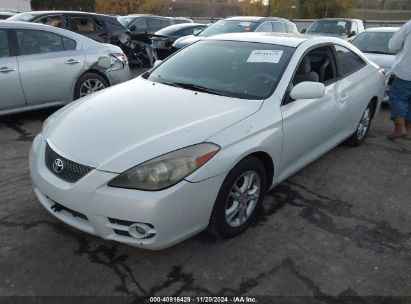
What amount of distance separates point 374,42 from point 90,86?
5802 mm

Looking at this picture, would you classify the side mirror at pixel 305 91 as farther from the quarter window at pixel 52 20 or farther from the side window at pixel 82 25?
the side window at pixel 82 25

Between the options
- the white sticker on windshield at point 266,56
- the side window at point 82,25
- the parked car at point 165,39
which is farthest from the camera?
the parked car at point 165,39

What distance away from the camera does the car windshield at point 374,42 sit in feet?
25.5

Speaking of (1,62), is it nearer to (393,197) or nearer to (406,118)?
(393,197)

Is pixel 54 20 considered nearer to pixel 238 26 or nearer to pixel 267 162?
pixel 238 26

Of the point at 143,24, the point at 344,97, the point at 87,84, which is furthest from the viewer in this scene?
the point at 143,24

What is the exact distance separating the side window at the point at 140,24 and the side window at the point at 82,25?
4.86m

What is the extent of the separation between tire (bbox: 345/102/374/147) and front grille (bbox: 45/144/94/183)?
368 centimetres

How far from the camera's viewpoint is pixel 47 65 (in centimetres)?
545

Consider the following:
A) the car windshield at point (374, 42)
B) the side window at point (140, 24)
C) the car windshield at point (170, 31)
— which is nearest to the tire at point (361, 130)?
the car windshield at point (374, 42)

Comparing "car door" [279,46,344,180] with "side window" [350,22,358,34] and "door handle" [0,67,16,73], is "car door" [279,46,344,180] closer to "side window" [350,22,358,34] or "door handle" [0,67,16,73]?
"door handle" [0,67,16,73]

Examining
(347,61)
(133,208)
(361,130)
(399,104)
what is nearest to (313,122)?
(347,61)

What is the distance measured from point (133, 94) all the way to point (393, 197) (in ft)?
9.08

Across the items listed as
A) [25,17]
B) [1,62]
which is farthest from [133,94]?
[25,17]
